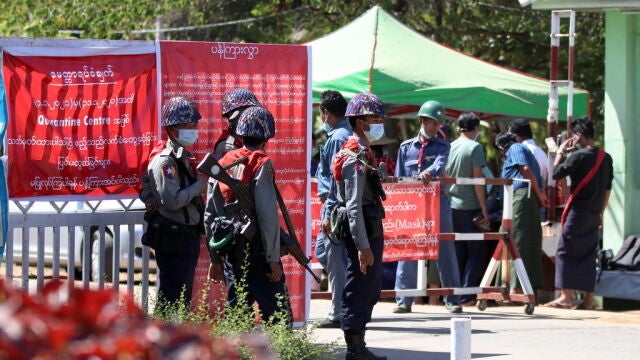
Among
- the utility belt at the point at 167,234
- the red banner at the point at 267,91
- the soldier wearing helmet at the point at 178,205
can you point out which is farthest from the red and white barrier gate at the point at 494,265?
the utility belt at the point at 167,234

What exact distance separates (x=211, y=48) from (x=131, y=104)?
30.4 inches

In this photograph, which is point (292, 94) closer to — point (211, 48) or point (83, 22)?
point (211, 48)

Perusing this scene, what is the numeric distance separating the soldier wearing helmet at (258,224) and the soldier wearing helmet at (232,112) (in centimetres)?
65

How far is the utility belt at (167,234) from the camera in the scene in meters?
8.12

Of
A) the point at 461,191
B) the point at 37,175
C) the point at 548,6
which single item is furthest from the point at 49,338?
the point at 548,6

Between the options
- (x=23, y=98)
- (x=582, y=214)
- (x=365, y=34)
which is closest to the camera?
(x=23, y=98)

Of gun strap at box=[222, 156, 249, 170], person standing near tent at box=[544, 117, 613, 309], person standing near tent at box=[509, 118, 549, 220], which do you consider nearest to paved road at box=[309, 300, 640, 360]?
person standing near tent at box=[544, 117, 613, 309]

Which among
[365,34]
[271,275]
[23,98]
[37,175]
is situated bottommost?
[271,275]

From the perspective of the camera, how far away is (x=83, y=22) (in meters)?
22.5

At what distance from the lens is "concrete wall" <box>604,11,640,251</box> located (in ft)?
42.8

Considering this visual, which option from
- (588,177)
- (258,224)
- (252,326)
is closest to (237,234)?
(258,224)

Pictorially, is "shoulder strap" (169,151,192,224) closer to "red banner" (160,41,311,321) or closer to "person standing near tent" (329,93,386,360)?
"red banner" (160,41,311,321)

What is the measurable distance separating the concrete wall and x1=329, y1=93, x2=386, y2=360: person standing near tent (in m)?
5.74

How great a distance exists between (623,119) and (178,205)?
22.0 ft
